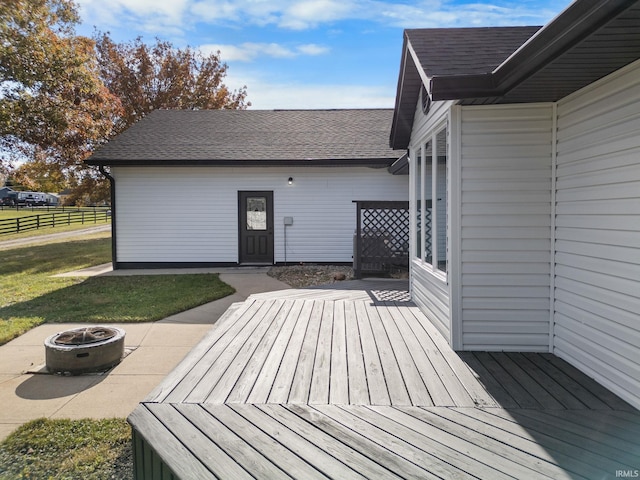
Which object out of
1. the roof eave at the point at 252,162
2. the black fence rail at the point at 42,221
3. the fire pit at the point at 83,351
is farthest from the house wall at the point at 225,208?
the black fence rail at the point at 42,221

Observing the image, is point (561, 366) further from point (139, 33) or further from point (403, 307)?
point (139, 33)

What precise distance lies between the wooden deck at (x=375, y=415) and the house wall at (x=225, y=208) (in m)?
6.98

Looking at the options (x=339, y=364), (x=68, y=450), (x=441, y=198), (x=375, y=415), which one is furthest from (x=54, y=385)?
(x=441, y=198)

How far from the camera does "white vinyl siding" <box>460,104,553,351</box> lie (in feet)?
11.1

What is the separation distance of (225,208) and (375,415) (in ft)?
29.4

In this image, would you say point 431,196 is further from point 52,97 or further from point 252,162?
point 52,97

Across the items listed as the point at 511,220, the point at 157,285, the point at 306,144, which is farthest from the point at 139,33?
the point at 511,220

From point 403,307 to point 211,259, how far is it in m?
6.81

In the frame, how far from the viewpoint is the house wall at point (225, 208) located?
10609 millimetres

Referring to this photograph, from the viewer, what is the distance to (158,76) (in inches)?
944

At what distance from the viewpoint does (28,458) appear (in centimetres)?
259

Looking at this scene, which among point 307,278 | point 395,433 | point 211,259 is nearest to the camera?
point 395,433

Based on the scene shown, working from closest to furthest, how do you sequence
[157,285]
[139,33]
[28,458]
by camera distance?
1. [28,458]
2. [157,285]
3. [139,33]

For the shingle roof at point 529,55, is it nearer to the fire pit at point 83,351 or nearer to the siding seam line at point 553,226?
the siding seam line at point 553,226
